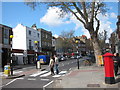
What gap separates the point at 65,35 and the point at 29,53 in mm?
30053

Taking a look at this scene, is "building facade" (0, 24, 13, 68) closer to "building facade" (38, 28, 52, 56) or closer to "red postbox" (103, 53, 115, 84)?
"building facade" (38, 28, 52, 56)

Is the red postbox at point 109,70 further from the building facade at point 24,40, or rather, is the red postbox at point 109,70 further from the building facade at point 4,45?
the building facade at point 24,40

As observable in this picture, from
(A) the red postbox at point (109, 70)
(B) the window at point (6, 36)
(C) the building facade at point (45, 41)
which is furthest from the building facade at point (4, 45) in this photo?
(A) the red postbox at point (109, 70)

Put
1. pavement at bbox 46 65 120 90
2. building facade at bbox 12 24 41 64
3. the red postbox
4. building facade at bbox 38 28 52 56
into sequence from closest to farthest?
pavement at bbox 46 65 120 90 < the red postbox < building facade at bbox 12 24 41 64 < building facade at bbox 38 28 52 56

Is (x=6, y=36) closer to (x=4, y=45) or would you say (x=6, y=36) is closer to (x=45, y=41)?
(x=4, y=45)

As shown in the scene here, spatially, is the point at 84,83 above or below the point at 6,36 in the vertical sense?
below

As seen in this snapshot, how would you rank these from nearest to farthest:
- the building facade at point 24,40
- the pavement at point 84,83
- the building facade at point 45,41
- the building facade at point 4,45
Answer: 1. the pavement at point 84,83
2. the building facade at point 4,45
3. the building facade at point 24,40
4. the building facade at point 45,41

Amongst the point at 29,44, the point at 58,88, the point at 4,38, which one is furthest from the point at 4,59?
the point at 58,88

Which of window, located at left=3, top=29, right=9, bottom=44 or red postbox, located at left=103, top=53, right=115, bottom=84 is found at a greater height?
window, located at left=3, top=29, right=9, bottom=44

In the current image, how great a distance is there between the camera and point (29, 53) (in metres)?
40.1

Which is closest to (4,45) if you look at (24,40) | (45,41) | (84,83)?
(24,40)

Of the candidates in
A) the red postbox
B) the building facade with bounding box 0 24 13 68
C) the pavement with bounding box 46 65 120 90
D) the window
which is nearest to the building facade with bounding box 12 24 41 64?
the window

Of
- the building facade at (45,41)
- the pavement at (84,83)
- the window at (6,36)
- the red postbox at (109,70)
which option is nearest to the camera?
the pavement at (84,83)

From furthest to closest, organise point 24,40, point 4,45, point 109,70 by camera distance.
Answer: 1. point 24,40
2. point 4,45
3. point 109,70
